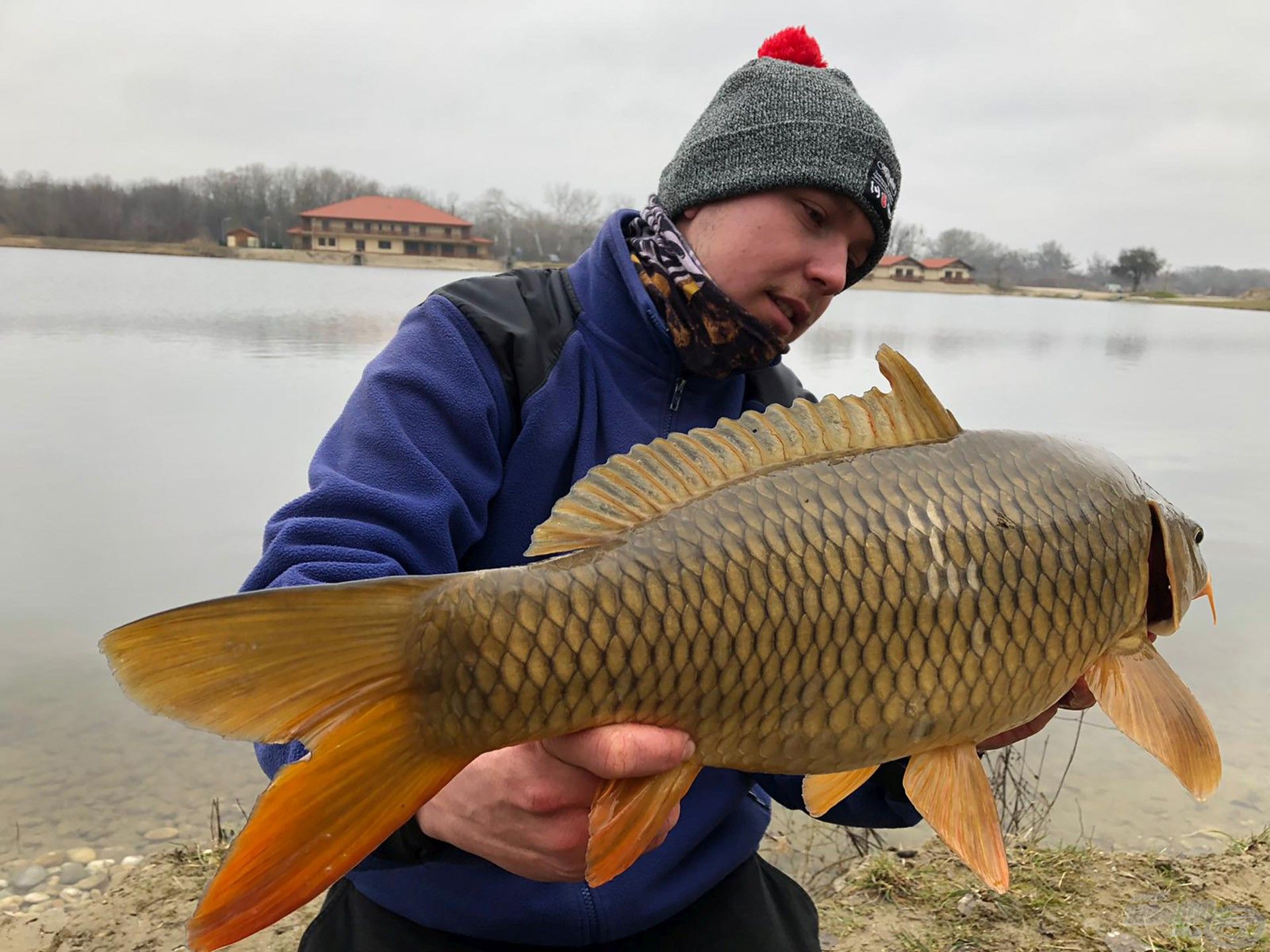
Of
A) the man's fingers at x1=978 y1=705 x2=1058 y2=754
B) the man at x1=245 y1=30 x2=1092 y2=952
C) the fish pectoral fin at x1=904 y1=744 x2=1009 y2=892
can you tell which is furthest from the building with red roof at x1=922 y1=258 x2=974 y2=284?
the fish pectoral fin at x1=904 y1=744 x2=1009 y2=892

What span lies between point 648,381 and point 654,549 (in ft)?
1.90

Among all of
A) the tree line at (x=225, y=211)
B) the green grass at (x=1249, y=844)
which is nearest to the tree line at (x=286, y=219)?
the tree line at (x=225, y=211)

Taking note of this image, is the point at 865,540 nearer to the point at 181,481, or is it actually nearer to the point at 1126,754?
the point at 1126,754

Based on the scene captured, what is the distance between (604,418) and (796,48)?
2.56ft

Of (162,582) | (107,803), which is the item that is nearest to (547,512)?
(107,803)

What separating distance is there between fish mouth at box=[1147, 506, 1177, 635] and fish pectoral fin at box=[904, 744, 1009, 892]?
0.31m

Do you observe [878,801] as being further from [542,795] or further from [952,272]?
[952,272]

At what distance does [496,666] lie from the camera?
0.75m

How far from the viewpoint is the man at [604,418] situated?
1.02 metres

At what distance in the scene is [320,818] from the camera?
2.24 feet

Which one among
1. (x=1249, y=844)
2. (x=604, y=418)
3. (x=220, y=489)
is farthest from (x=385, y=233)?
(x=604, y=418)

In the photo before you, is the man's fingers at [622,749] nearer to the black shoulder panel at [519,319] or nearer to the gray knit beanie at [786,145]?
the black shoulder panel at [519,319]

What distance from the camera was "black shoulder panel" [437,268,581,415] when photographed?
1232 millimetres

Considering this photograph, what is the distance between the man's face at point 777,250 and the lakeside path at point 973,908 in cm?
121
